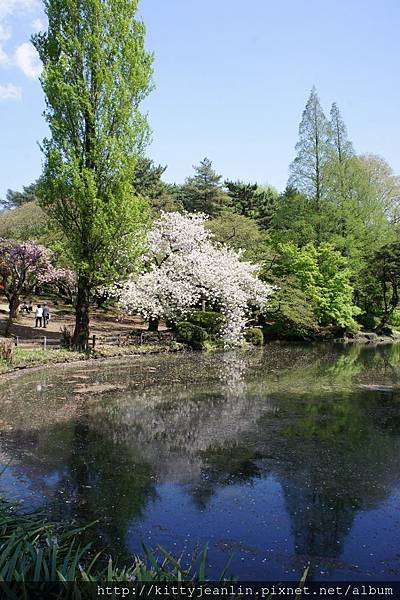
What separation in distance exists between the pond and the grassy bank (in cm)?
91

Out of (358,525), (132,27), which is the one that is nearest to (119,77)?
(132,27)

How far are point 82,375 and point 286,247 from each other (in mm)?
20564

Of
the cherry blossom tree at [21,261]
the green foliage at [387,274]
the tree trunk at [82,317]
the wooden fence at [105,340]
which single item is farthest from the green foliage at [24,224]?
the green foliage at [387,274]

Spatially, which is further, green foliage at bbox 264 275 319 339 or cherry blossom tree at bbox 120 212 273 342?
green foliage at bbox 264 275 319 339

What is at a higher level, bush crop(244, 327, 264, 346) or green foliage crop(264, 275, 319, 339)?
green foliage crop(264, 275, 319, 339)

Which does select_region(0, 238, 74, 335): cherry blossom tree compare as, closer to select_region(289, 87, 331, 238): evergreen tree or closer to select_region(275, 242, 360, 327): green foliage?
select_region(275, 242, 360, 327): green foliage

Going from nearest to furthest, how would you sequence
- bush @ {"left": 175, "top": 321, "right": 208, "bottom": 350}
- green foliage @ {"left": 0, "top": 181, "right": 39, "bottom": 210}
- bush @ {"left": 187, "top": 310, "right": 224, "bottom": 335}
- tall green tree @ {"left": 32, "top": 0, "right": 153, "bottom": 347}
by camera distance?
1. tall green tree @ {"left": 32, "top": 0, "right": 153, "bottom": 347}
2. bush @ {"left": 175, "top": 321, "right": 208, "bottom": 350}
3. bush @ {"left": 187, "top": 310, "right": 224, "bottom": 335}
4. green foliage @ {"left": 0, "top": 181, "right": 39, "bottom": 210}

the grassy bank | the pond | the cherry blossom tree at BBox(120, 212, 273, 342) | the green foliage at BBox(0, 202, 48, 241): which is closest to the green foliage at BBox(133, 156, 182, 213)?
the green foliage at BBox(0, 202, 48, 241)

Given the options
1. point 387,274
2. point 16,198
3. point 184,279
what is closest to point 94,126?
point 184,279

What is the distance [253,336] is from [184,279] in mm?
6247

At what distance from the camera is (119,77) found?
20641 millimetres

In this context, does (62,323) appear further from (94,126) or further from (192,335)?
(94,126)

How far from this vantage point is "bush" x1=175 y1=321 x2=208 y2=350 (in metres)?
25.8

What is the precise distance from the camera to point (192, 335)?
85.0ft
